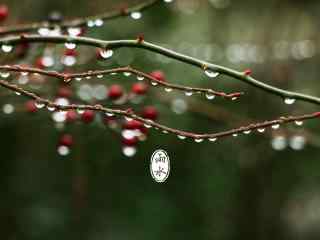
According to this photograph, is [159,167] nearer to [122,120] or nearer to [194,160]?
[122,120]

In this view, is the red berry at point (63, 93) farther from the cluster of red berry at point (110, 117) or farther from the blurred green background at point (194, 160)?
the blurred green background at point (194, 160)

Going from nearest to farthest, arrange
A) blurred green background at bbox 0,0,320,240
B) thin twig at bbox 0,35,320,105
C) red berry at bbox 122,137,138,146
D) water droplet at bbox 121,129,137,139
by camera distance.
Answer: thin twig at bbox 0,35,320,105, water droplet at bbox 121,129,137,139, red berry at bbox 122,137,138,146, blurred green background at bbox 0,0,320,240

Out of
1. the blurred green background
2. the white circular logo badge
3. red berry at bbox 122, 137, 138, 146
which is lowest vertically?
the white circular logo badge

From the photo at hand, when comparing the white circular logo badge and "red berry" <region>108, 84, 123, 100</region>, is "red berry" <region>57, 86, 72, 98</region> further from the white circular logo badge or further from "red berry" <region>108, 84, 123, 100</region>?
the white circular logo badge

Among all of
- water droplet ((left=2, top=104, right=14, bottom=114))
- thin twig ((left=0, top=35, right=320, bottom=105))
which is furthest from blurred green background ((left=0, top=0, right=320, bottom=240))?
thin twig ((left=0, top=35, right=320, bottom=105))

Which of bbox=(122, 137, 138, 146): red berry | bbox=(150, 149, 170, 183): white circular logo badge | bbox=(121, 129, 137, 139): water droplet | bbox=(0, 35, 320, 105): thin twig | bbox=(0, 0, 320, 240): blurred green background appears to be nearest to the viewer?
bbox=(0, 35, 320, 105): thin twig

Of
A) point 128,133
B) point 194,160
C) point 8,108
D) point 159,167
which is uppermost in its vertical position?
point 194,160

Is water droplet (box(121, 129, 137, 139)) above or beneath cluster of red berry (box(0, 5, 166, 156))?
beneath

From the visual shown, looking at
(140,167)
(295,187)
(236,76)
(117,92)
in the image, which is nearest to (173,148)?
(140,167)

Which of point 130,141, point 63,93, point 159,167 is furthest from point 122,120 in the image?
point 159,167
